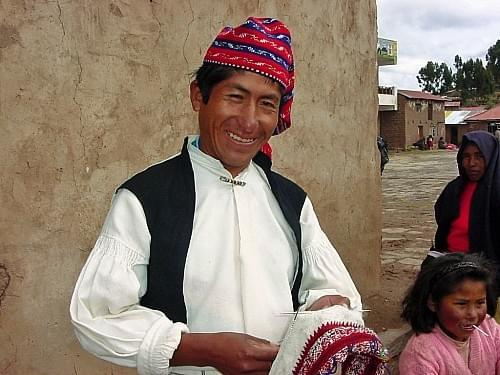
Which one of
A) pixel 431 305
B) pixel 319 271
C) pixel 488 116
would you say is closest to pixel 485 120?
pixel 488 116

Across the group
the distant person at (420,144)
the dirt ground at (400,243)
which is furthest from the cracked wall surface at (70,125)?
the distant person at (420,144)

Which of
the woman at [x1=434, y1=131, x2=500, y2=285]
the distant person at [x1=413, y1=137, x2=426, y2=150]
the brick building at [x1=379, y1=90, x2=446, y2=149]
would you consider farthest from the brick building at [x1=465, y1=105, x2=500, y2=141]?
the woman at [x1=434, y1=131, x2=500, y2=285]

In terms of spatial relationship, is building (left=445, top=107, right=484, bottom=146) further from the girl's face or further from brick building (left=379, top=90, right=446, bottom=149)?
the girl's face

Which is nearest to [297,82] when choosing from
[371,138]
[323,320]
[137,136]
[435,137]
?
[371,138]

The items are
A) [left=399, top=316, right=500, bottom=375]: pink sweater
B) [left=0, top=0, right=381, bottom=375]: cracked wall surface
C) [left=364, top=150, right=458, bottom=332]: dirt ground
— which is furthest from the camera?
[left=364, top=150, right=458, bottom=332]: dirt ground

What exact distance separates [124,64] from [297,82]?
136 centimetres

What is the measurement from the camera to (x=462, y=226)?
4055mm

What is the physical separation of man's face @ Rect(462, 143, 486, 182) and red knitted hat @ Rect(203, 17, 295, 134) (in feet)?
9.42

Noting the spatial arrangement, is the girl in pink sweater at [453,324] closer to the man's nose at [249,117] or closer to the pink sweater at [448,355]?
the pink sweater at [448,355]

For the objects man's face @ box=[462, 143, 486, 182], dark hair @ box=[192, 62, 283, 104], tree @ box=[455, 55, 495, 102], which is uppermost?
tree @ box=[455, 55, 495, 102]

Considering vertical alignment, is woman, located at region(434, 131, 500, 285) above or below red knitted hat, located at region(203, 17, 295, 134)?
below

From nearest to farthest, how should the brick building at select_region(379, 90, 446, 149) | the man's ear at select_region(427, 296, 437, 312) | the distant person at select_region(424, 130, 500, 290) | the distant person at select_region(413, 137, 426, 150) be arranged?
the man's ear at select_region(427, 296, 437, 312) → the distant person at select_region(424, 130, 500, 290) → the brick building at select_region(379, 90, 446, 149) → the distant person at select_region(413, 137, 426, 150)

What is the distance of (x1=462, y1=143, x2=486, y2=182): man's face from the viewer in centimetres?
400

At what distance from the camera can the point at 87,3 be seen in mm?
2791
